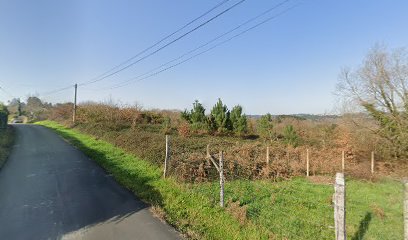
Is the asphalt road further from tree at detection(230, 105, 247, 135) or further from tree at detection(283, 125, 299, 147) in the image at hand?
tree at detection(230, 105, 247, 135)

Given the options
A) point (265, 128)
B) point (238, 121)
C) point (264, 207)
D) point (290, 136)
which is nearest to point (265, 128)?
point (265, 128)

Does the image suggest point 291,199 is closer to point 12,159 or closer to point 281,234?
point 281,234

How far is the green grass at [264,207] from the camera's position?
574 cm

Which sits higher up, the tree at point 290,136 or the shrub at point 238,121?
the shrub at point 238,121

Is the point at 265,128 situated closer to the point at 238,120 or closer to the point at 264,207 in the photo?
the point at 238,120

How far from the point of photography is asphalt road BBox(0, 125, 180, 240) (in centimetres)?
555

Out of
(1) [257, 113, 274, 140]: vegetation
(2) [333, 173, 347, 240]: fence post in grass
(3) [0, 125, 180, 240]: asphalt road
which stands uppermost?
(1) [257, 113, 274, 140]: vegetation

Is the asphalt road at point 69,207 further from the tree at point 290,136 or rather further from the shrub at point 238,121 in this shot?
the shrub at point 238,121

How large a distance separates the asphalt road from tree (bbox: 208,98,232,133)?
57.7 feet

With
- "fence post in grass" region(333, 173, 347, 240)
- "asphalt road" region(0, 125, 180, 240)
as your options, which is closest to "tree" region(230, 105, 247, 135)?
"asphalt road" region(0, 125, 180, 240)

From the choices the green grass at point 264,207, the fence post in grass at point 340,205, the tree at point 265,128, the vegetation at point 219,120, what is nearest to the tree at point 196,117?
the vegetation at point 219,120

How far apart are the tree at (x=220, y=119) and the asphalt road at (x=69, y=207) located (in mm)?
17587

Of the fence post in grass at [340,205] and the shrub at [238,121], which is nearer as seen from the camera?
the fence post in grass at [340,205]

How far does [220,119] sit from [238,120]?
1898 mm
